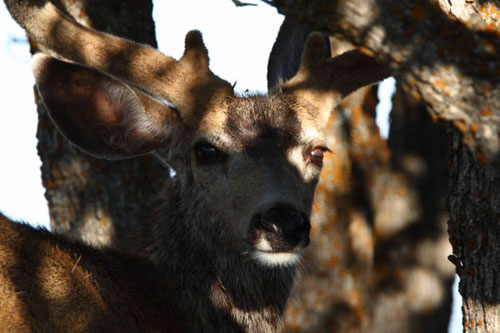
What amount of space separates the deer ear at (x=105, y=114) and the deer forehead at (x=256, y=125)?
0.30m

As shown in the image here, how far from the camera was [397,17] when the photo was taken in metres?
3.13

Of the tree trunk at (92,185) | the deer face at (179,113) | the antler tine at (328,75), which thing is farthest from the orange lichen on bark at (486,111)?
the tree trunk at (92,185)

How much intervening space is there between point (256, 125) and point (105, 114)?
102 cm

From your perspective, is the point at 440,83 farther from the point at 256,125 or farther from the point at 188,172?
the point at 188,172

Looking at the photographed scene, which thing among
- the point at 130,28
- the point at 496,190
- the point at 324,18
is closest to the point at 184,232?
the point at 496,190

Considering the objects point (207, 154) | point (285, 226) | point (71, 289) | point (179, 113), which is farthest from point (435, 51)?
point (179, 113)

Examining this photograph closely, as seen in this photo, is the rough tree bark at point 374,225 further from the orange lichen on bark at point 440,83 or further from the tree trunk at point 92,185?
the orange lichen on bark at point 440,83

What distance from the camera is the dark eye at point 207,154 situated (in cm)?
503

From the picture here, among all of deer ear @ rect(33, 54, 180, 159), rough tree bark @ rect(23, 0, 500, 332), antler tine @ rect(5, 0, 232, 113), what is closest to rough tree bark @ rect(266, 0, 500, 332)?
antler tine @ rect(5, 0, 232, 113)

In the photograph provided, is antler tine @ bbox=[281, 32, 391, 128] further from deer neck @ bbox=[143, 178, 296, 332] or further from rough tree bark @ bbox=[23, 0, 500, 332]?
deer neck @ bbox=[143, 178, 296, 332]

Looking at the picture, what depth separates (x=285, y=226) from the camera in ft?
14.3

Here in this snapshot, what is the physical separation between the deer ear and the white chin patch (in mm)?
1171

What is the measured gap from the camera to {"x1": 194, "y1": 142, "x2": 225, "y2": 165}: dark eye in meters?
5.03

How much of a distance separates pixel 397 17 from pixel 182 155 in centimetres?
239
